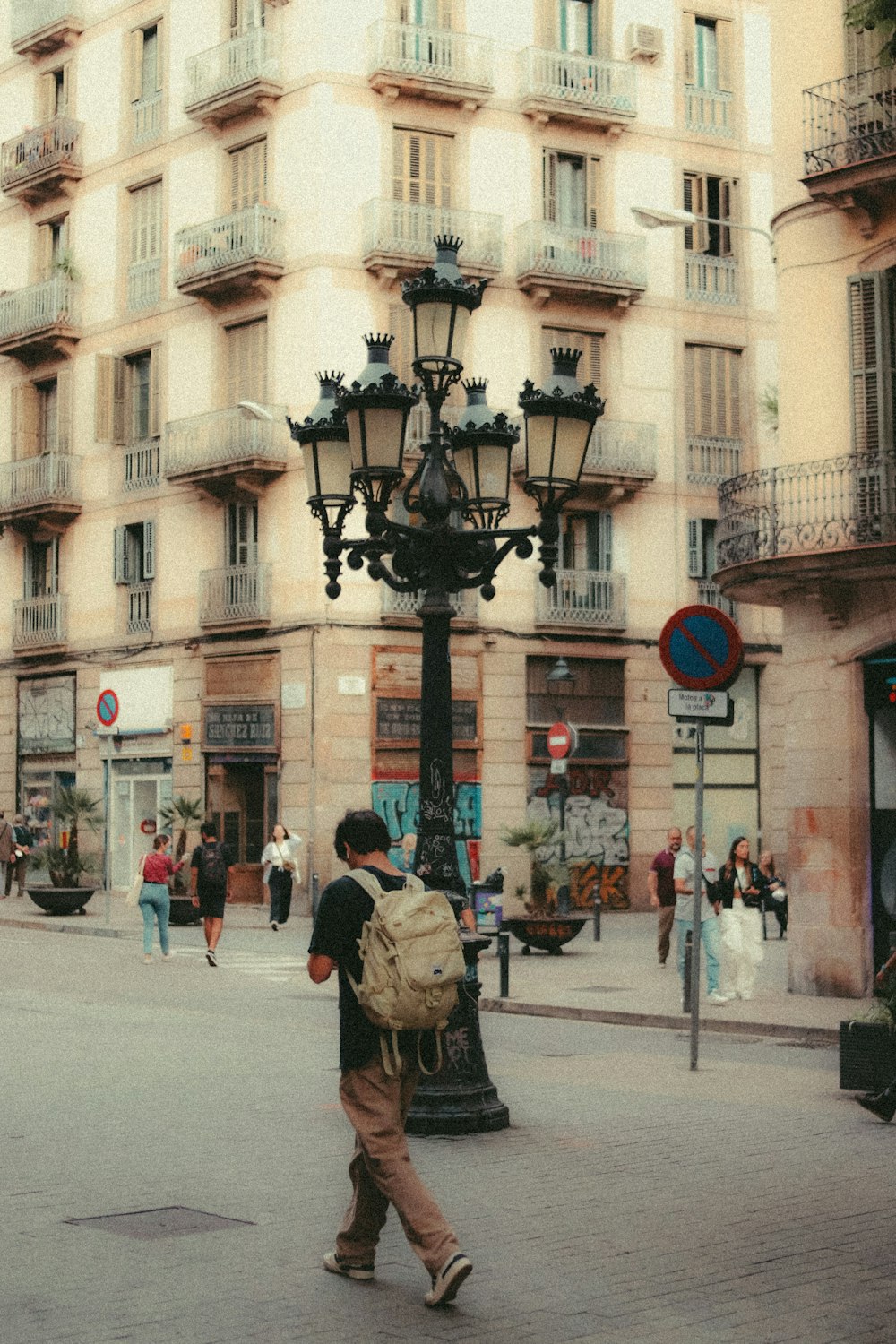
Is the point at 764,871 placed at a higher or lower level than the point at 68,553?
lower

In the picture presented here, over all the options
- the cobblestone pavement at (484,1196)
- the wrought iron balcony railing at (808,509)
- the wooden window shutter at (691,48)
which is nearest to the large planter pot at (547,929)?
the wrought iron balcony railing at (808,509)

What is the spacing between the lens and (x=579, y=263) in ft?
110

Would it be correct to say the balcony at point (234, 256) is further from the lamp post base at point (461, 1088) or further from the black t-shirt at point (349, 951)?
the black t-shirt at point (349, 951)

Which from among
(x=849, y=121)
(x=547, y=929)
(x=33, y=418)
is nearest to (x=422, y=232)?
(x=33, y=418)

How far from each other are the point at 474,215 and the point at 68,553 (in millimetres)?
10956

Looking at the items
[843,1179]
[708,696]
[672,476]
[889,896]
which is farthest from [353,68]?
[843,1179]

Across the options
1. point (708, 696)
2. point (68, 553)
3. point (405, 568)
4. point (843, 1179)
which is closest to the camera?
point (843, 1179)

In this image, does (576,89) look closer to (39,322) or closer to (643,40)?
(643,40)

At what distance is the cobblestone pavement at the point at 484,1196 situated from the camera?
19.9ft

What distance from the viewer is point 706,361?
35.2 meters

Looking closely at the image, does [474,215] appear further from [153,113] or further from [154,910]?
[154,910]

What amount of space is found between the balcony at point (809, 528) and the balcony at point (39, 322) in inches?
851

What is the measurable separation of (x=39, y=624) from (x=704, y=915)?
22.9 meters

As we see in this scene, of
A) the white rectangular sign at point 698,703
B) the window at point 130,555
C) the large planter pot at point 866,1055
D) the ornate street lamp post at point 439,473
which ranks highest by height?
the window at point 130,555
